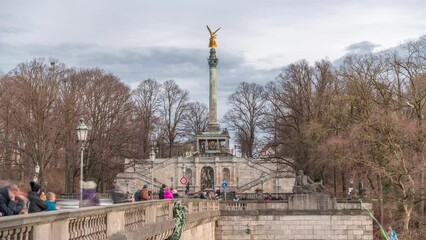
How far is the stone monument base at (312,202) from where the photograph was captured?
3425cm

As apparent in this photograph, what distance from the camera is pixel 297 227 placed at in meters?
34.2

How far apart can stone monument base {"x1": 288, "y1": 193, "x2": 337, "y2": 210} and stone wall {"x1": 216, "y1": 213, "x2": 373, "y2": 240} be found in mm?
487

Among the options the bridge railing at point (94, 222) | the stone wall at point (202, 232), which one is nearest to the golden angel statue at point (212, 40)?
the stone wall at point (202, 232)

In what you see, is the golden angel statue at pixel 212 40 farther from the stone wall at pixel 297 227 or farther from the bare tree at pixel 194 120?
the stone wall at pixel 297 227

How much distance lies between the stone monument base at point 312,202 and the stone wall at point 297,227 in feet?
1.60

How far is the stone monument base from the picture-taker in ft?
112

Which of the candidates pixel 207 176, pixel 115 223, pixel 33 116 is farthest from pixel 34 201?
pixel 207 176

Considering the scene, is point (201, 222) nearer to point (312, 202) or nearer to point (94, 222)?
point (312, 202)

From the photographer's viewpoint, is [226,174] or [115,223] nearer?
[115,223]

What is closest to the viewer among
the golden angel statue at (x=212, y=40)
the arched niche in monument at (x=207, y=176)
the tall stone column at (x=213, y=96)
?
the arched niche in monument at (x=207, y=176)

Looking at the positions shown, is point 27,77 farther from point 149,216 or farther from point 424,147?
point 149,216

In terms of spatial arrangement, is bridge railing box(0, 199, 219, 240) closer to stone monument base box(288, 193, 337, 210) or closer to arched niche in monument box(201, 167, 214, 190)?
stone monument base box(288, 193, 337, 210)

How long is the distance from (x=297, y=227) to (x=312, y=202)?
68.7 inches

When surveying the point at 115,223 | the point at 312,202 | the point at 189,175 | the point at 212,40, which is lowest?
the point at 312,202
